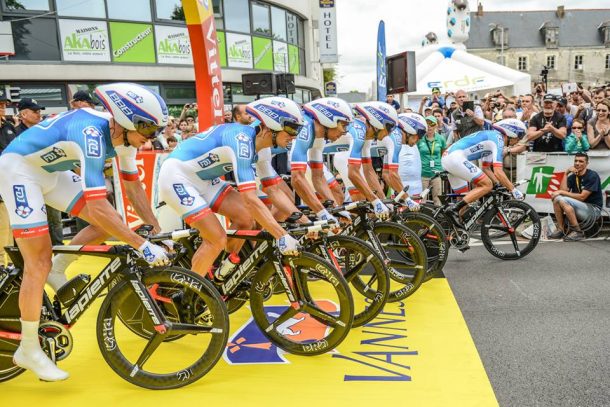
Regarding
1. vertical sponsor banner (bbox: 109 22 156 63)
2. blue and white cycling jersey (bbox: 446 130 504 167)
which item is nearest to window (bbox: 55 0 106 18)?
vertical sponsor banner (bbox: 109 22 156 63)

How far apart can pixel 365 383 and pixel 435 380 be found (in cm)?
49

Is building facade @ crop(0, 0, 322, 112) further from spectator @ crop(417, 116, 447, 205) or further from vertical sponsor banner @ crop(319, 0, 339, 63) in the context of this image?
spectator @ crop(417, 116, 447, 205)

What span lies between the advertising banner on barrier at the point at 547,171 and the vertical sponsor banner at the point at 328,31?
1556 cm

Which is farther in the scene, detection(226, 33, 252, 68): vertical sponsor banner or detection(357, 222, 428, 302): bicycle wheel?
detection(226, 33, 252, 68): vertical sponsor banner

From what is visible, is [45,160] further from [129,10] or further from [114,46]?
[129,10]

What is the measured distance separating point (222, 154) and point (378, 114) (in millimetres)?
2270

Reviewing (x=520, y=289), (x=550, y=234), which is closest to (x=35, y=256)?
(x=520, y=289)

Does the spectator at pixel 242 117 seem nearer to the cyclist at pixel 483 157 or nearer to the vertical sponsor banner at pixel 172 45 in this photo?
the cyclist at pixel 483 157

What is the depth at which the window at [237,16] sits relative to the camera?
17.8m

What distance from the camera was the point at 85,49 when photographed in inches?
575

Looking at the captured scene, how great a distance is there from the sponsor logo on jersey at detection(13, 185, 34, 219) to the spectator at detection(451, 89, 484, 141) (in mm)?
7941

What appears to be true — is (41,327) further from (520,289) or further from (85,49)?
(85,49)

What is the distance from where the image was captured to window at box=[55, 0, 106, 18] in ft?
46.5

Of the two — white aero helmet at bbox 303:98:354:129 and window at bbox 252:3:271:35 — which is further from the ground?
window at bbox 252:3:271:35
